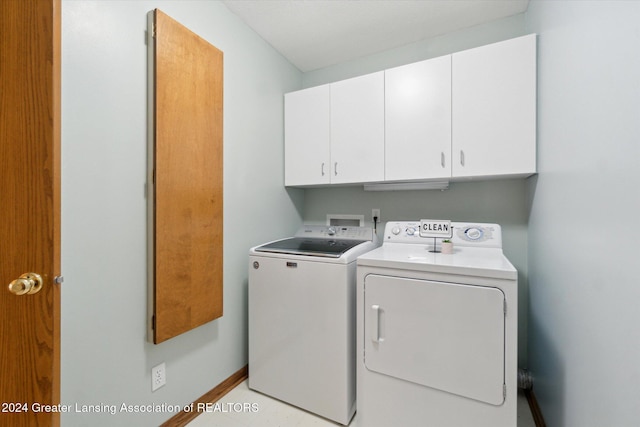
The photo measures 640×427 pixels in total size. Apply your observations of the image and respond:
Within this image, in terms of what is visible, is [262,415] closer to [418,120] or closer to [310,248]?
[310,248]

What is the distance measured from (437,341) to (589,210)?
79cm

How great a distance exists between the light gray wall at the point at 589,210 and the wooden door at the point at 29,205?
1667mm

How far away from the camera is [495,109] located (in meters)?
1.59

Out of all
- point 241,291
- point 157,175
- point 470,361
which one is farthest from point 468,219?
point 157,175

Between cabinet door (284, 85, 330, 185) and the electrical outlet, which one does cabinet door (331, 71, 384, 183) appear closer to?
cabinet door (284, 85, 330, 185)

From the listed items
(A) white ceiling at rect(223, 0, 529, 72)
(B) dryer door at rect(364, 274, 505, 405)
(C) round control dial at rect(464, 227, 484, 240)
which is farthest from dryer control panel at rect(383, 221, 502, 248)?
(A) white ceiling at rect(223, 0, 529, 72)

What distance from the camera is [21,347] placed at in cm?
87

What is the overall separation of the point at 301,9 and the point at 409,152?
1163 millimetres

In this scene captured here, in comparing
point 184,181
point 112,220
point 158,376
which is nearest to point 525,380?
point 158,376

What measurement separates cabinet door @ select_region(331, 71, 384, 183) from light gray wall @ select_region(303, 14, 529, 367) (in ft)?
1.19

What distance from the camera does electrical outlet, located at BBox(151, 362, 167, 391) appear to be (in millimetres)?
1374

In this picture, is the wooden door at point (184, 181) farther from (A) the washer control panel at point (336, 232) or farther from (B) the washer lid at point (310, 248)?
(A) the washer control panel at point (336, 232)

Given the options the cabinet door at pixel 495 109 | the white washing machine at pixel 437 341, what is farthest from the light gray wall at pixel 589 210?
the white washing machine at pixel 437 341

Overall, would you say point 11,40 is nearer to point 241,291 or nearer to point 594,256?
point 241,291
